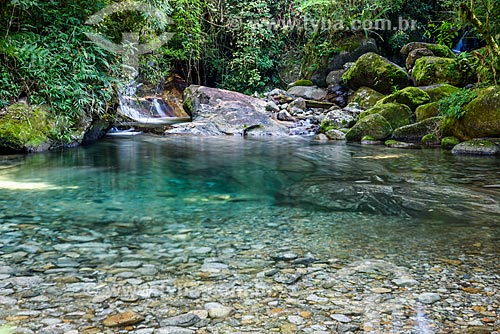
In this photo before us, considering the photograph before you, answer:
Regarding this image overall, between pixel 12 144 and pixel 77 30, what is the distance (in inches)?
90.2

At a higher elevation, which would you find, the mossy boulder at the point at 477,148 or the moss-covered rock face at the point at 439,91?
the moss-covered rock face at the point at 439,91

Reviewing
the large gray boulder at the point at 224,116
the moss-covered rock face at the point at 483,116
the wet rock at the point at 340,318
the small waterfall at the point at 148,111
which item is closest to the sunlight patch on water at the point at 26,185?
the wet rock at the point at 340,318

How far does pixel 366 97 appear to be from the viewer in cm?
1425

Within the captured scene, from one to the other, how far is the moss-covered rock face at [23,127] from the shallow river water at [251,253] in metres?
2.03

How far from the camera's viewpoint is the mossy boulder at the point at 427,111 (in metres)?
10.3

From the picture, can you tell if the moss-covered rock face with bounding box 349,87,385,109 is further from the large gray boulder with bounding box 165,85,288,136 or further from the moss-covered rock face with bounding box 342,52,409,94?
the large gray boulder with bounding box 165,85,288,136

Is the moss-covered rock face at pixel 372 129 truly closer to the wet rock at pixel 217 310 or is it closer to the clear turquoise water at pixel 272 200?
the clear turquoise water at pixel 272 200

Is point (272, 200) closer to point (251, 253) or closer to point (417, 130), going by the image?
point (251, 253)

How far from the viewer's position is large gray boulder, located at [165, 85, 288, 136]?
1278cm

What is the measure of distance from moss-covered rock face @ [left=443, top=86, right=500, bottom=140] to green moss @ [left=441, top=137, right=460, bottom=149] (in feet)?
0.58

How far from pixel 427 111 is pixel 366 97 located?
3.97 metres

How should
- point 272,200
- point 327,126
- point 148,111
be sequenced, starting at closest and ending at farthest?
1. point 272,200
2. point 327,126
3. point 148,111

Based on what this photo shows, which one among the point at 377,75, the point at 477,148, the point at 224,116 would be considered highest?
the point at 377,75

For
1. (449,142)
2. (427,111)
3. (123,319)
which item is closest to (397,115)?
(427,111)
